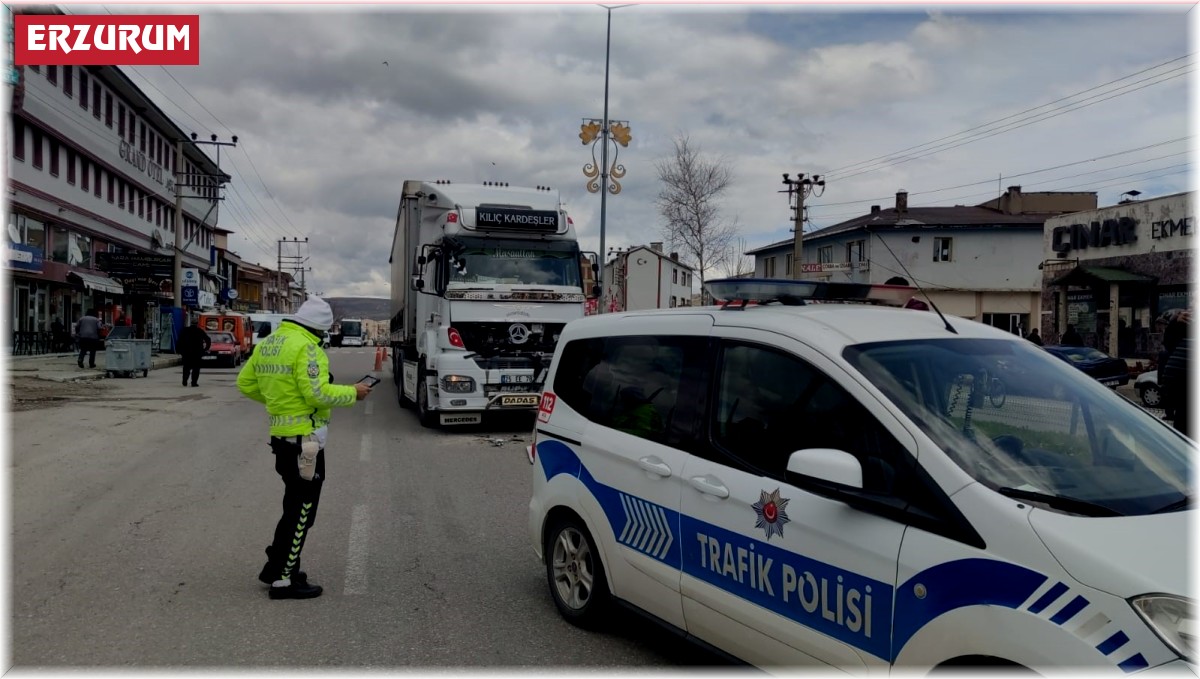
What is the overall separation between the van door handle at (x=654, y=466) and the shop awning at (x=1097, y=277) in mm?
28344

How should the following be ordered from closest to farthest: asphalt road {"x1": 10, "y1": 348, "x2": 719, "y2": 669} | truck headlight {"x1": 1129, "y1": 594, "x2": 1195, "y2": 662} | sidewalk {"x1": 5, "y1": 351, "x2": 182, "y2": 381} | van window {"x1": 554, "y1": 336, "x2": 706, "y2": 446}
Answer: truck headlight {"x1": 1129, "y1": 594, "x2": 1195, "y2": 662} < van window {"x1": 554, "y1": 336, "x2": 706, "y2": 446} < asphalt road {"x1": 10, "y1": 348, "x2": 719, "y2": 669} < sidewalk {"x1": 5, "y1": 351, "x2": 182, "y2": 381}

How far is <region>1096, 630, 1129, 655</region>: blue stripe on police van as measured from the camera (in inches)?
91.6

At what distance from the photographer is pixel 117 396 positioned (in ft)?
63.1

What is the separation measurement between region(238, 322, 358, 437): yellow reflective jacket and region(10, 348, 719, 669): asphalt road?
43.3 inches

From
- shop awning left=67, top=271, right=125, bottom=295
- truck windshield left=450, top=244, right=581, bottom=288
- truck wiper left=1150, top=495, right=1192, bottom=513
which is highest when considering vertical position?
shop awning left=67, top=271, right=125, bottom=295

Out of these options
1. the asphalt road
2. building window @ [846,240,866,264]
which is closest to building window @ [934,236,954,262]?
building window @ [846,240,866,264]

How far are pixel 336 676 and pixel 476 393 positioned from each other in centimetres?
861

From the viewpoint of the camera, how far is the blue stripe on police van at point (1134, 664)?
229 centimetres

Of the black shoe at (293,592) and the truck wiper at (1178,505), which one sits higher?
the truck wiper at (1178,505)

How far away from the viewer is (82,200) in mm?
37062

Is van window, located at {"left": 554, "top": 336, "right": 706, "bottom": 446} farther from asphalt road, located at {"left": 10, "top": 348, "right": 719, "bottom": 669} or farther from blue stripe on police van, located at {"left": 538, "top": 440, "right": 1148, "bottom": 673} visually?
asphalt road, located at {"left": 10, "top": 348, "right": 719, "bottom": 669}

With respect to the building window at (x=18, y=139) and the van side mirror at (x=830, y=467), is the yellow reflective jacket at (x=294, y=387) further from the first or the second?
the building window at (x=18, y=139)

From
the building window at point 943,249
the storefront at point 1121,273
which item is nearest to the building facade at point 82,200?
the storefront at point 1121,273

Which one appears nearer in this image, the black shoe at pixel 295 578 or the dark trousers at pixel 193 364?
the black shoe at pixel 295 578
